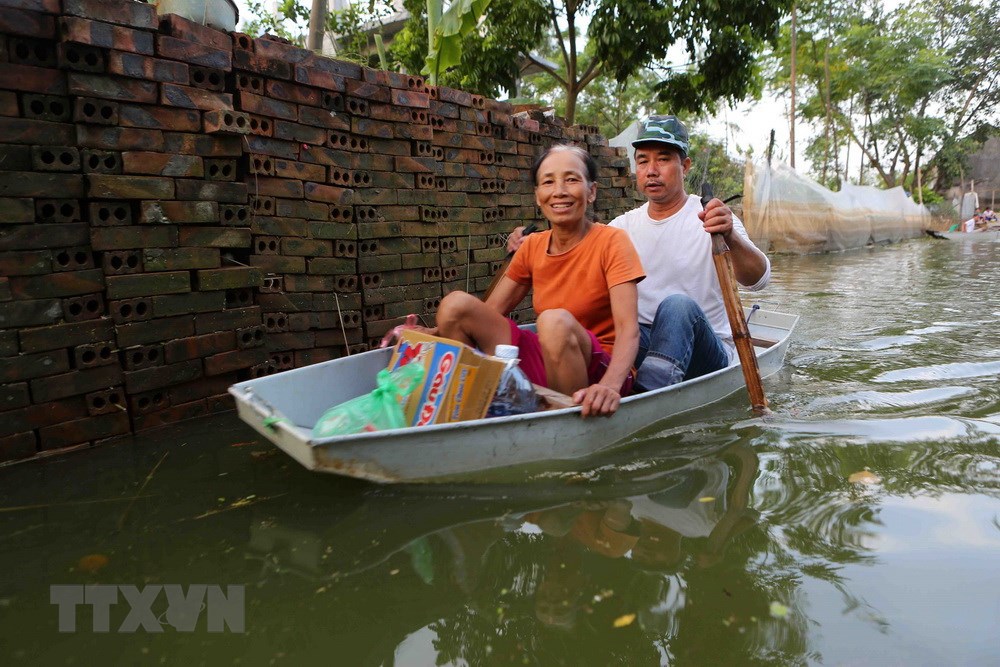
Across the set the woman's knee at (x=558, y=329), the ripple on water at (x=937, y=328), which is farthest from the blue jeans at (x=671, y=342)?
the ripple on water at (x=937, y=328)

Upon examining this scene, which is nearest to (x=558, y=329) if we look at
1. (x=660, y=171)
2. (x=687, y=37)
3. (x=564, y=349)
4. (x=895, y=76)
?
(x=564, y=349)

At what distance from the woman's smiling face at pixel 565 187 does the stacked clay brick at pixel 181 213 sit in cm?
158

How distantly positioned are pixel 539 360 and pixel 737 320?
39.8 inches

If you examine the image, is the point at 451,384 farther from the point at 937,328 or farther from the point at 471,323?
the point at 937,328

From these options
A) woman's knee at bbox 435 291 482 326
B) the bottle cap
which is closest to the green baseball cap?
woman's knee at bbox 435 291 482 326

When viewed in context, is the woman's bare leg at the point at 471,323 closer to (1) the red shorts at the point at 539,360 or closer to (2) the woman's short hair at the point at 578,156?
(1) the red shorts at the point at 539,360

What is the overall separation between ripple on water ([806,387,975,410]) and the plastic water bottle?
1.69 m

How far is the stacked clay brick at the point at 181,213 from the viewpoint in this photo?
283cm

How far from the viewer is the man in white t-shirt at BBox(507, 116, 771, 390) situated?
3166 mm

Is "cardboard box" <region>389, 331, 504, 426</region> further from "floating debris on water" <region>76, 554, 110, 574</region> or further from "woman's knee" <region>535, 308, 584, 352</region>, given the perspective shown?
"floating debris on water" <region>76, 554, 110, 574</region>

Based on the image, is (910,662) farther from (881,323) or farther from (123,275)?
(881,323)

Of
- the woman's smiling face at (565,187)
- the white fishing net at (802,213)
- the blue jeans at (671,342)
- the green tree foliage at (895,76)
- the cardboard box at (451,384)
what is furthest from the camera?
the green tree foliage at (895,76)

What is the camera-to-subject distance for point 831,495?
2.44 m

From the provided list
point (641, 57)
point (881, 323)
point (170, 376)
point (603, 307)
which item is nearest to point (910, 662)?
point (603, 307)
